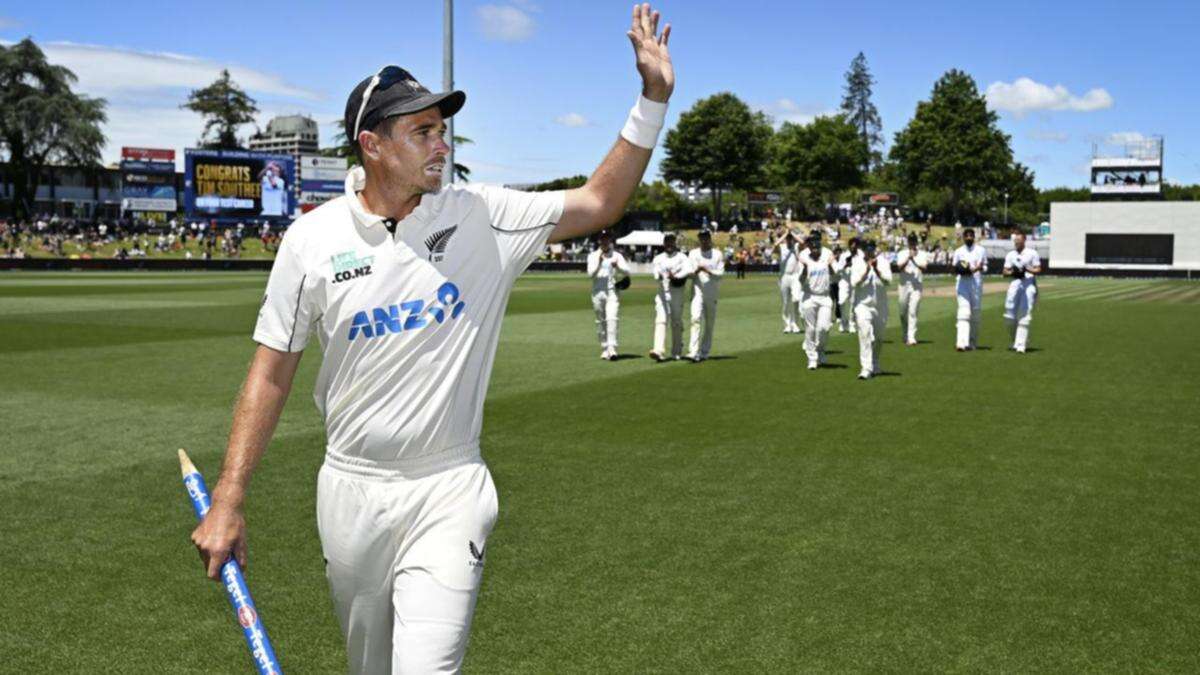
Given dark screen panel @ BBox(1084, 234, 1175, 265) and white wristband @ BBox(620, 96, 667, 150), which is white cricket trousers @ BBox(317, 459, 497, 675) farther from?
dark screen panel @ BBox(1084, 234, 1175, 265)

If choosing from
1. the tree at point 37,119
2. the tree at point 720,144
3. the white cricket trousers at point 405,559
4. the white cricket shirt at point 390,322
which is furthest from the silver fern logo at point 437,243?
the tree at point 720,144

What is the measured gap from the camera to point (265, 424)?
324 centimetres

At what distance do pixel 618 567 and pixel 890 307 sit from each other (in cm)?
2957

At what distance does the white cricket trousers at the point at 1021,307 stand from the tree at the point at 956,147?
10227 centimetres

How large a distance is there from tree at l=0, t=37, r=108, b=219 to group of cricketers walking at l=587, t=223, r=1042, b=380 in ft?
299

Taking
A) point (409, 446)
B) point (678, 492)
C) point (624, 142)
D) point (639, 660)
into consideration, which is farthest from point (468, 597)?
point (678, 492)

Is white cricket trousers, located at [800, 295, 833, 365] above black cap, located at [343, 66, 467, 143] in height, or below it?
below

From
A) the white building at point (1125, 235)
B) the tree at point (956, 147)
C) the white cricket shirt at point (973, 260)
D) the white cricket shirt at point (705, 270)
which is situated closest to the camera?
the white cricket shirt at point (705, 270)

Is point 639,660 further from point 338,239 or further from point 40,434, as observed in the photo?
point 40,434

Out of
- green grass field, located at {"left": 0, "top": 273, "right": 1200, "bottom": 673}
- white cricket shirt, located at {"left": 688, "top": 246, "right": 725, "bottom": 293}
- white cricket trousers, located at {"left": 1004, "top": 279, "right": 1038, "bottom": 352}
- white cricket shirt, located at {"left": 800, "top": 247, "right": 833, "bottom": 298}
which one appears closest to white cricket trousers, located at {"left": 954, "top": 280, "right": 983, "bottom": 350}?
white cricket trousers, located at {"left": 1004, "top": 279, "right": 1038, "bottom": 352}

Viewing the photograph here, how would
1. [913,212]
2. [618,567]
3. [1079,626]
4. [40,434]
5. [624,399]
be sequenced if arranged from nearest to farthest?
[1079,626]
[618,567]
[40,434]
[624,399]
[913,212]

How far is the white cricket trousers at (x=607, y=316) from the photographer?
62.3 feet

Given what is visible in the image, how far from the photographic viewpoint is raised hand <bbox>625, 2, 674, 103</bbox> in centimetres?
339

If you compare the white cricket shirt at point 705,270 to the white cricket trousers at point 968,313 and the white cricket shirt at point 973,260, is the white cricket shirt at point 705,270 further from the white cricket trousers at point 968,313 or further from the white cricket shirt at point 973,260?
the white cricket shirt at point 973,260
